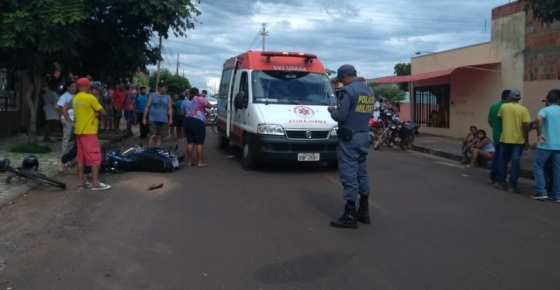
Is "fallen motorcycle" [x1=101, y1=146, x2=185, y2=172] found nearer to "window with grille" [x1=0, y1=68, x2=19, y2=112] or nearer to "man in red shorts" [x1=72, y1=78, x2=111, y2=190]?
"man in red shorts" [x1=72, y1=78, x2=111, y2=190]

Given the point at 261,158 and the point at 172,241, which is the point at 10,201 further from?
the point at 261,158

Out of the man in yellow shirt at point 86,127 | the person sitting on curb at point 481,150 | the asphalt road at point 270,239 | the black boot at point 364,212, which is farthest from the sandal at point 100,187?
the person sitting on curb at point 481,150

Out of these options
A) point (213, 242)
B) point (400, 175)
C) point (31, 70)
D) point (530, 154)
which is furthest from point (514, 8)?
point (213, 242)

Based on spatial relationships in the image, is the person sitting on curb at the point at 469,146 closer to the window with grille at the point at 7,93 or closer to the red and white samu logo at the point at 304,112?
the red and white samu logo at the point at 304,112

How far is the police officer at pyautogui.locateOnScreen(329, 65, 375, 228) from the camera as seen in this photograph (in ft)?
22.3

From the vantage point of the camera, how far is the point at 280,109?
1117 cm

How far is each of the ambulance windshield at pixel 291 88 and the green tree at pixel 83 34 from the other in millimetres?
2837

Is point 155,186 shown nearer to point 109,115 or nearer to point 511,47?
point 109,115

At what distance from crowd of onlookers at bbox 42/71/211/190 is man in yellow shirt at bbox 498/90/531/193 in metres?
5.76

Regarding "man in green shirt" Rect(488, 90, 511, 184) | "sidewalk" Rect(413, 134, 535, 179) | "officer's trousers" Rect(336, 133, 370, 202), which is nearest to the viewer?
"officer's trousers" Rect(336, 133, 370, 202)

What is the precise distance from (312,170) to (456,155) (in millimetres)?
6010

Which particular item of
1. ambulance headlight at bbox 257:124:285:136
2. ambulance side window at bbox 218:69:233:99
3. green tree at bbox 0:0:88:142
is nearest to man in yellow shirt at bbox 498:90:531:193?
ambulance headlight at bbox 257:124:285:136

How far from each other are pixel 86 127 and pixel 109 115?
1123 cm

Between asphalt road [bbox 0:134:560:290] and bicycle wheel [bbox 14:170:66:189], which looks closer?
asphalt road [bbox 0:134:560:290]
